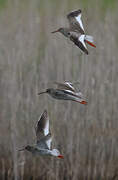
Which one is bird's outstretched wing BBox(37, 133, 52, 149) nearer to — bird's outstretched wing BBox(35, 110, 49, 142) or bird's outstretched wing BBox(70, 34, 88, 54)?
bird's outstretched wing BBox(35, 110, 49, 142)

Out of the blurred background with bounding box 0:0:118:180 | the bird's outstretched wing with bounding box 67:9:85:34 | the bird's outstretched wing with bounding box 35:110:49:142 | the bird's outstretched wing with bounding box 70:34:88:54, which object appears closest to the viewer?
the bird's outstretched wing with bounding box 70:34:88:54

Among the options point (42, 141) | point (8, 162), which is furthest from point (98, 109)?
point (42, 141)

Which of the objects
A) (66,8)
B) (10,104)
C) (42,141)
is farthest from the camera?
(66,8)

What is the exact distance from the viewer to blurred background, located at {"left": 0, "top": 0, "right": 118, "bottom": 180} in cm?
232

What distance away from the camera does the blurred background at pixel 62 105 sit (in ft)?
7.61

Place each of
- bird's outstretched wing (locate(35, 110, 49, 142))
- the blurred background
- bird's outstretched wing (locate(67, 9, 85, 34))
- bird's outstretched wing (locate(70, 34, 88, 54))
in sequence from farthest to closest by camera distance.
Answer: the blurred background < bird's outstretched wing (locate(35, 110, 49, 142)) < bird's outstretched wing (locate(67, 9, 85, 34)) < bird's outstretched wing (locate(70, 34, 88, 54))

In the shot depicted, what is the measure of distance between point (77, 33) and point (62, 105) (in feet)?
4.73

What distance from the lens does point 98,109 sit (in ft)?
7.92

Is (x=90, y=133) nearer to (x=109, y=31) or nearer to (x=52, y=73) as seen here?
(x=52, y=73)

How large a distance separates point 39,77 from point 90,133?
0.56 m

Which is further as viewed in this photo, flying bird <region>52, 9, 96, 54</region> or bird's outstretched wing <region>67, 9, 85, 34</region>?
bird's outstretched wing <region>67, 9, 85, 34</region>

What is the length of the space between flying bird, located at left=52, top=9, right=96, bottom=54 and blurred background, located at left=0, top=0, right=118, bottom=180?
4.02 ft

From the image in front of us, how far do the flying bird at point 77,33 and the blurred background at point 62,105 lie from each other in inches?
48.2

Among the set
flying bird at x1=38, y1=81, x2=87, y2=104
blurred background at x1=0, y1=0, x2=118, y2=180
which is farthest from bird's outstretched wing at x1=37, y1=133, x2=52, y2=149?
blurred background at x1=0, y1=0, x2=118, y2=180
